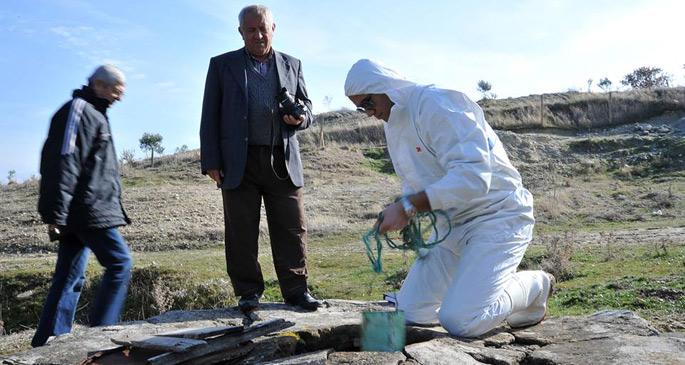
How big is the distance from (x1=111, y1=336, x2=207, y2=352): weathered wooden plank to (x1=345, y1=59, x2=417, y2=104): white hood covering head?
166 centimetres

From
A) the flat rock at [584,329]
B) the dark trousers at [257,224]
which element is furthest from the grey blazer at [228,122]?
the flat rock at [584,329]

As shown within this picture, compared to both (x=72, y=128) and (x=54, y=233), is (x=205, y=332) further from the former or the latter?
(x=72, y=128)

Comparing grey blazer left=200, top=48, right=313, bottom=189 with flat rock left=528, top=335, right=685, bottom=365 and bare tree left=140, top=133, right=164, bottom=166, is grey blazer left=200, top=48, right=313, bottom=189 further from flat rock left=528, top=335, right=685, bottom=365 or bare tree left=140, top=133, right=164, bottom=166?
bare tree left=140, top=133, right=164, bottom=166

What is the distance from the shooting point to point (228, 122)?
5.11 metres

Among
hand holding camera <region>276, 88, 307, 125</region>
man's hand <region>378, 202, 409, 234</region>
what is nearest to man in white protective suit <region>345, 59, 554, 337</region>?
man's hand <region>378, 202, 409, 234</region>

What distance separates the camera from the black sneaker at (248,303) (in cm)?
524

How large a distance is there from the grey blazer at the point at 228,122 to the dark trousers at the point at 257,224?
115 millimetres

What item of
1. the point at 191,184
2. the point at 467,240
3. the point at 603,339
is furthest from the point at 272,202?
the point at 191,184

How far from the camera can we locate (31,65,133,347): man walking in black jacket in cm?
462

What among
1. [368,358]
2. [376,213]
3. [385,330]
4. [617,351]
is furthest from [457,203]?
[376,213]

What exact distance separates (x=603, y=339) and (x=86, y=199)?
318 cm

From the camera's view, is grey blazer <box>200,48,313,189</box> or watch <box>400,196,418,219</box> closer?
watch <box>400,196,418,219</box>

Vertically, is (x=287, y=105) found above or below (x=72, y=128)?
above

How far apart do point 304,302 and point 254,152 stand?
3.60 ft
